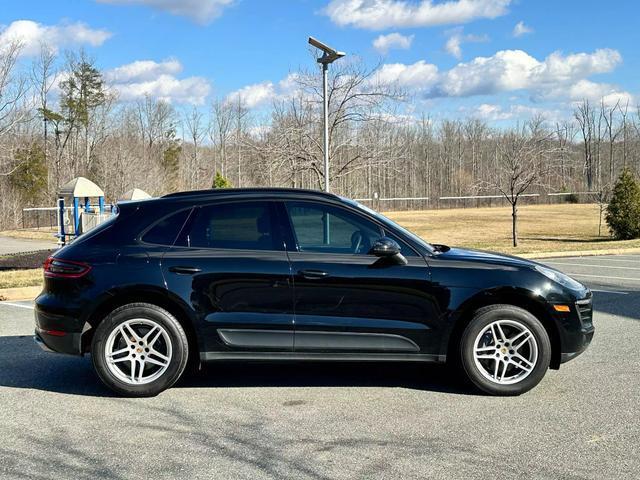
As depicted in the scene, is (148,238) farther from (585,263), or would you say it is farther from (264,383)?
(585,263)

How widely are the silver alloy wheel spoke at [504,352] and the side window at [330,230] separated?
46.8 inches

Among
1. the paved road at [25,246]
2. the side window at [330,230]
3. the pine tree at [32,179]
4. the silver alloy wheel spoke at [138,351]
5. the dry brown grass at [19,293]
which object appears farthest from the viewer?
the pine tree at [32,179]

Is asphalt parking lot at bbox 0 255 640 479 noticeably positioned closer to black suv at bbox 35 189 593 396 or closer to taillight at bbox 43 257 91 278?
black suv at bbox 35 189 593 396

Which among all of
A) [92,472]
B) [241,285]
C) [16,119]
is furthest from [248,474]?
[16,119]

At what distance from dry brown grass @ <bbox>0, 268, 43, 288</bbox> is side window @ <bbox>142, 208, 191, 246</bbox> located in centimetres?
695

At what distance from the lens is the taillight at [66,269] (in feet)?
16.5

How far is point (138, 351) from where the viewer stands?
5035mm

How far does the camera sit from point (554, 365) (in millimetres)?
5180

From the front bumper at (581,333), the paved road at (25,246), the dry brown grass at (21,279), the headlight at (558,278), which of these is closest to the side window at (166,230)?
the headlight at (558,278)

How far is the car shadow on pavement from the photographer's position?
17.5ft

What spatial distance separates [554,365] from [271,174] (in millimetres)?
17614

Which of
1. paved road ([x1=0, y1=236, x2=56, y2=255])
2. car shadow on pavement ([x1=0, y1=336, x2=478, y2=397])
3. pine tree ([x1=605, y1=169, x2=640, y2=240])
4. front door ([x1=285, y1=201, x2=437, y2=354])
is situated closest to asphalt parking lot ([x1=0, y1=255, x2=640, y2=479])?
car shadow on pavement ([x1=0, y1=336, x2=478, y2=397])

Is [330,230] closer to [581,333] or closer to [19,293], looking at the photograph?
[581,333]

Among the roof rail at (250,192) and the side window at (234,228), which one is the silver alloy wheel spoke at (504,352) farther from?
the side window at (234,228)
